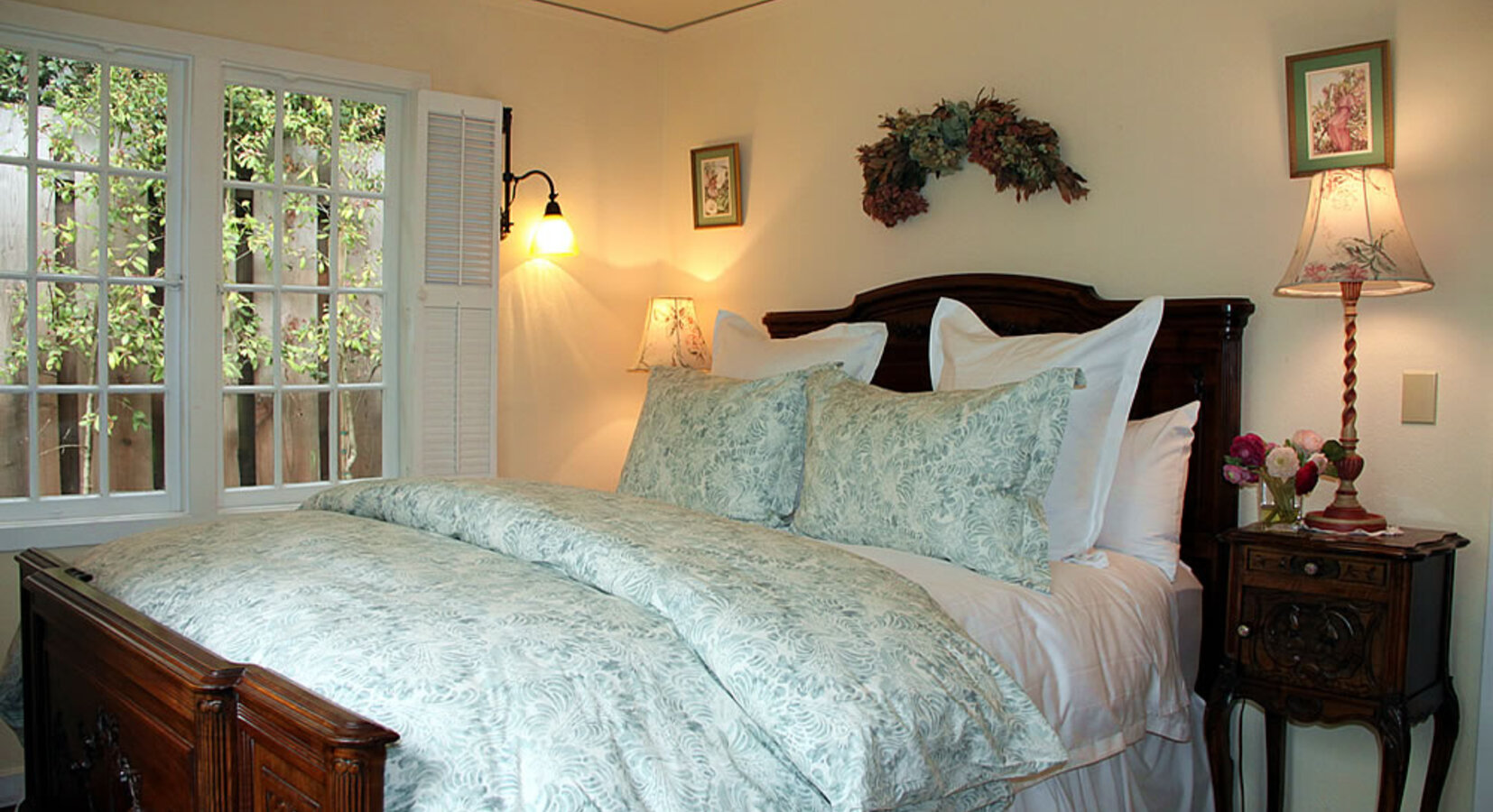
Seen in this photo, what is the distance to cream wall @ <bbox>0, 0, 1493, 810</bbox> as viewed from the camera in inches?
102

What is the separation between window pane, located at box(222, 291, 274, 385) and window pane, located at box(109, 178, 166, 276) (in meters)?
0.24

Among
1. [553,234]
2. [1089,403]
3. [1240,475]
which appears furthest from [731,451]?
[553,234]

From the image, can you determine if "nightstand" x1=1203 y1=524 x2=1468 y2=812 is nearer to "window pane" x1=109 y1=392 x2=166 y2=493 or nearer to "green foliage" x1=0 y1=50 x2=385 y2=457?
"green foliage" x1=0 y1=50 x2=385 y2=457

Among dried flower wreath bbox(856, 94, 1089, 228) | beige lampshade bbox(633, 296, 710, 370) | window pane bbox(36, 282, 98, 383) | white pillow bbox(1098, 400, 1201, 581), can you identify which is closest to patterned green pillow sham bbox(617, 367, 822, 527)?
white pillow bbox(1098, 400, 1201, 581)

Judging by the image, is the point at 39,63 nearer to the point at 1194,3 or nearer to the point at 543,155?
the point at 543,155

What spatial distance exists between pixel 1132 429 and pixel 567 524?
4.92 ft

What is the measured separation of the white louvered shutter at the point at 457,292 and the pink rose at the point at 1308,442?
2.61m

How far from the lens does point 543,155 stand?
429 cm

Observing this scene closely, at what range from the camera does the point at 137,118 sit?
346cm

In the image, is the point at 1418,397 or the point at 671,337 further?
the point at 671,337

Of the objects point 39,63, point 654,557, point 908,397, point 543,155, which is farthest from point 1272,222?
point 39,63

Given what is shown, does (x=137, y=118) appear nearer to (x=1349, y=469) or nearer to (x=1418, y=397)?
(x=1349, y=469)

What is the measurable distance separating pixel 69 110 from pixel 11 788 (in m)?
1.94

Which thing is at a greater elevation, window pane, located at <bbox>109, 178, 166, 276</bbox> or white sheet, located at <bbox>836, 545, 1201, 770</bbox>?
window pane, located at <bbox>109, 178, 166, 276</bbox>
